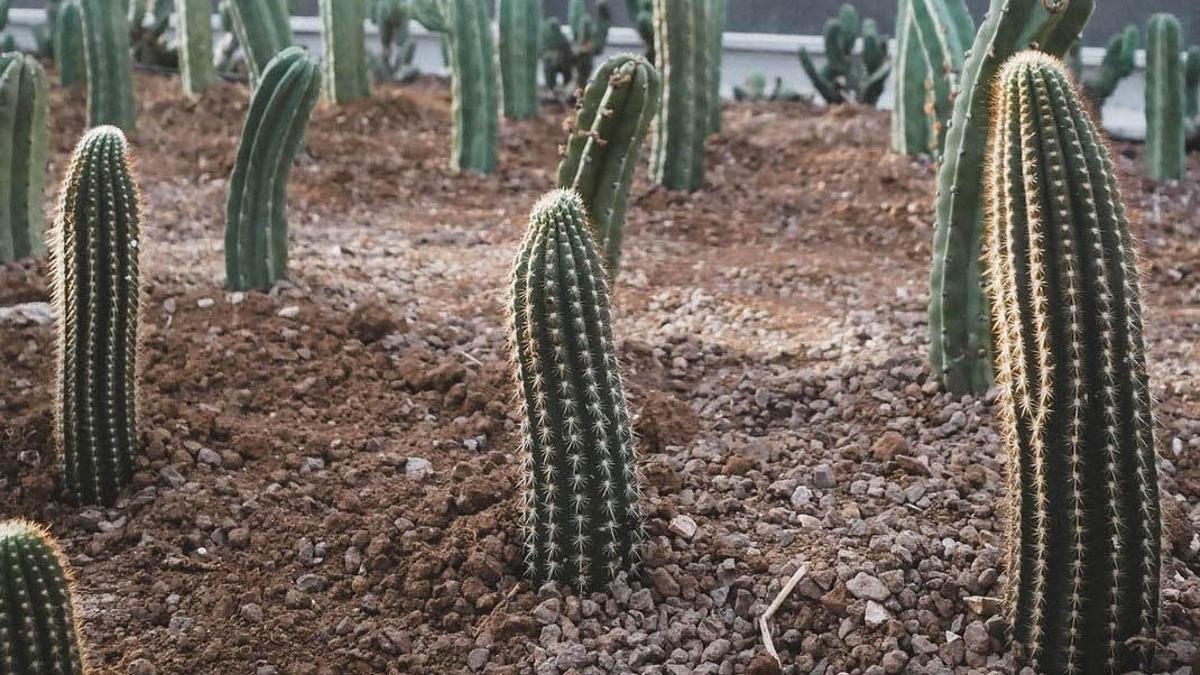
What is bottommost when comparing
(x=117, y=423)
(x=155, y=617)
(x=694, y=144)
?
(x=155, y=617)

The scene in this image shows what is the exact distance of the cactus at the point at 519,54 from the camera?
20.1ft

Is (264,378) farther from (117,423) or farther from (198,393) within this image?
(117,423)

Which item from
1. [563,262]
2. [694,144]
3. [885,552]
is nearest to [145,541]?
[563,262]

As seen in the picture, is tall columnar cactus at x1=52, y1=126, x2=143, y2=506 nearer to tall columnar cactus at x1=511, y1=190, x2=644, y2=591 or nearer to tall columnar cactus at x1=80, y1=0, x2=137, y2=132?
tall columnar cactus at x1=511, y1=190, x2=644, y2=591

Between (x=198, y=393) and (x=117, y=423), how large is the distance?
56 cm

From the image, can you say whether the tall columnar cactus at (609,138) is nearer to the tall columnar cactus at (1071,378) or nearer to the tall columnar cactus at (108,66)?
the tall columnar cactus at (1071,378)

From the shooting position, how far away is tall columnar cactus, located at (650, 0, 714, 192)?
519 centimetres

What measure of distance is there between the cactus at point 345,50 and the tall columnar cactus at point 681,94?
1553 millimetres

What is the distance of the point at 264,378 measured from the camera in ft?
12.0

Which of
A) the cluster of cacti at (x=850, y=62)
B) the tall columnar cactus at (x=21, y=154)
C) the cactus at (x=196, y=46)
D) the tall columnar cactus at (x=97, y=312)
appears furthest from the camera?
the cluster of cacti at (x=850, y=62)

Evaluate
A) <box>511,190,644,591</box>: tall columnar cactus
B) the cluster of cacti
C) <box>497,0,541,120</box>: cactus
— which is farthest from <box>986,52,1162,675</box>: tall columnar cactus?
the cluster of cacti

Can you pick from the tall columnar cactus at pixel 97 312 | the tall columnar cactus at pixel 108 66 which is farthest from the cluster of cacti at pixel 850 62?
the tall columnar cactus at pixel 97 312

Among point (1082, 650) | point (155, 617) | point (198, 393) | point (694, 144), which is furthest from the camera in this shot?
point (694, 144)

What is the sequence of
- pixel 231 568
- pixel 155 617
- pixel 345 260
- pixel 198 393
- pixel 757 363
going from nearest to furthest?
pixel 155 617 → pixel 231 568 → pixel 198 393 → pixel 757 363 → pixel 345 260
